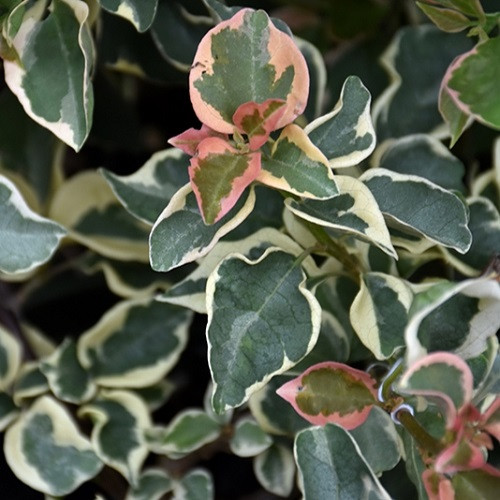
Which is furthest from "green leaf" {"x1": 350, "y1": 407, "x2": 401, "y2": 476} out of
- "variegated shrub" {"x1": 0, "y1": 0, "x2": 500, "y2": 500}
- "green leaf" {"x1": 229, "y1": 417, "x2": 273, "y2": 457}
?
"green leaf" {"x1": 229, "y1": 417, "x2": 273, "y2": 457}

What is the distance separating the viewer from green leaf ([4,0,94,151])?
66 cm

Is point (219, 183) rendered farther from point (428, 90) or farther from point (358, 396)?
point (428, 90)

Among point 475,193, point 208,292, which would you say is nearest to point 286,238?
point 208,292

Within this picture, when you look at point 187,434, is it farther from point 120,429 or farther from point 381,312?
point 381,312

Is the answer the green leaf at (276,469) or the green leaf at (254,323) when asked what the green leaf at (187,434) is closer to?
the green leaf at (276,469)

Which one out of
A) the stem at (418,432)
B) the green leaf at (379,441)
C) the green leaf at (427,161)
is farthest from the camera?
the green leaf at (427,161)

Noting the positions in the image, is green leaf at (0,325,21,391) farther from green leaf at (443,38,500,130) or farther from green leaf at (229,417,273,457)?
green leaf at (443,38,500,130)

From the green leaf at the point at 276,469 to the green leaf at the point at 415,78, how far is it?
1.07 feet

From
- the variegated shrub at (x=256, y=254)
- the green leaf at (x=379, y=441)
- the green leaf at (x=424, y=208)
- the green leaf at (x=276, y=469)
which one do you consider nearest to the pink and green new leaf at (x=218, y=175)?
the variegated shrub at (x=256, y=254)

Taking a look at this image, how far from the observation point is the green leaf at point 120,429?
2.69 feet

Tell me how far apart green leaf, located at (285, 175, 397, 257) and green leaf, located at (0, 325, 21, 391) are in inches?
15.1

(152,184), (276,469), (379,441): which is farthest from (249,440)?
(152,184)

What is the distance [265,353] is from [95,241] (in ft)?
1.13

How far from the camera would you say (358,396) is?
2.03 ft
